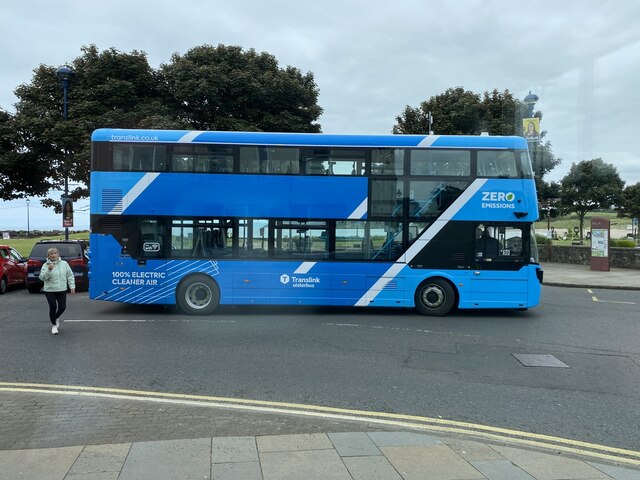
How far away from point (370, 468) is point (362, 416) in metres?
1.21

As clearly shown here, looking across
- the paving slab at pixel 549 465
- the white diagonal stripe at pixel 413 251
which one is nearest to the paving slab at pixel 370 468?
the paving slab at pixel 549 465

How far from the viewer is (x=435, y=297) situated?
11.3m

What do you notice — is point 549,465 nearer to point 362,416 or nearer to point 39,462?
point 362,416

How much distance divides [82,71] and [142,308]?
47.4 ft

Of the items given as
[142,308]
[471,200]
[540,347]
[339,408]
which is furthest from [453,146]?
[142,308]

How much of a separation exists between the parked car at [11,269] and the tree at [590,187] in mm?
28476

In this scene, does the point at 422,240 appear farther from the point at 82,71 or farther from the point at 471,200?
the point at 82,71

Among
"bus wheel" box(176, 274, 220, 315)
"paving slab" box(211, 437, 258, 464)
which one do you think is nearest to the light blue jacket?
"bus wheel" box(176, 274, 220, 315)

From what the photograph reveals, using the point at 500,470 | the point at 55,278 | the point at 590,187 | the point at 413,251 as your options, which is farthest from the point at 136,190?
the point at 590,187

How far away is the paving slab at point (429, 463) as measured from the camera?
12.0 ft

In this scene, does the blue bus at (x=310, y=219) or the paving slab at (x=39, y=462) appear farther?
the blue bus at (x=310, y=219)

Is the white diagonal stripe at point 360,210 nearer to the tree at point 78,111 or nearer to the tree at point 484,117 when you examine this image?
the tree at point 78,111

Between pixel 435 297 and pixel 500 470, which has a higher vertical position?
pixel 435 297

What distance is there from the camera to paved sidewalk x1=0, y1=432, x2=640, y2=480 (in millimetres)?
3635
